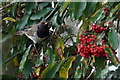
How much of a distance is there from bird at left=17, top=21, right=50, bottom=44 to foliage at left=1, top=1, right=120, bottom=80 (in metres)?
0.03

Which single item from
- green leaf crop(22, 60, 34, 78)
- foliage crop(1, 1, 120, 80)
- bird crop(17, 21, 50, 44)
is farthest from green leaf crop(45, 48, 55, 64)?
bird crop(17, 21, 50, 44)

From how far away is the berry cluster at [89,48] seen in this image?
1.40 metres

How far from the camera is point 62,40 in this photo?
6.24ft

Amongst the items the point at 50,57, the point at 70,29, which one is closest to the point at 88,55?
the point at 50,57

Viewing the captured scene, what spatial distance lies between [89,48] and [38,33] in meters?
0.92

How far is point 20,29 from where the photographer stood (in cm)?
212

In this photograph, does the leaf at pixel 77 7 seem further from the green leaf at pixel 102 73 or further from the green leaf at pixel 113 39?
the green leaf at pixel 102 73

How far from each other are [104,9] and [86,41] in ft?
0.86

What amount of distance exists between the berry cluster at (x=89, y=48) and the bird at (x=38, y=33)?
2.06ft

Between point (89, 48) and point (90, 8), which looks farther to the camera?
point (90, 8)

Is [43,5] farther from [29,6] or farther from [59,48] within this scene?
[59,48]

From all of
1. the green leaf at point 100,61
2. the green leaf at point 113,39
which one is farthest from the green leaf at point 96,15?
the green leaf at point 100,61

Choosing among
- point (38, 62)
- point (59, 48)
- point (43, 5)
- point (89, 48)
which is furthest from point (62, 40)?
point (89, 48)

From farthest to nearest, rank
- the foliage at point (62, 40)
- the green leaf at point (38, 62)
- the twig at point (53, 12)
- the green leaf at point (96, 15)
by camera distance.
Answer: the twig at point (53, 12), the green leaf at point (38, 62), the green leaf at point (96, 15), the foliage at point (62, 40)
